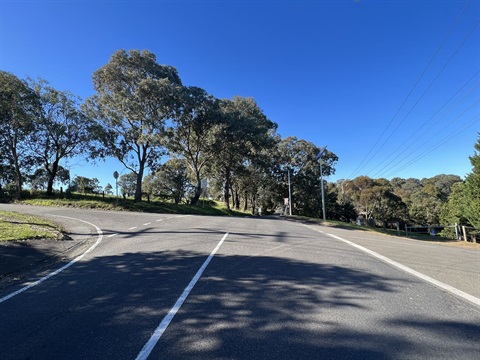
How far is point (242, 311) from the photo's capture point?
12.1ft

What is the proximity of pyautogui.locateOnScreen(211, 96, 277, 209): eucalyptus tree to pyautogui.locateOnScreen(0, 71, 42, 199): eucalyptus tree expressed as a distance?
62.4ft

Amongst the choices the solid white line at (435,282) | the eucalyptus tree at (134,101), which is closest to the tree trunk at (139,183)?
the eucalyptus tree at (134,101)

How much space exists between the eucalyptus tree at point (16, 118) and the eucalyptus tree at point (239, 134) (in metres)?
19.0

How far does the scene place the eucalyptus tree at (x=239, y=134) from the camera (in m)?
31.4

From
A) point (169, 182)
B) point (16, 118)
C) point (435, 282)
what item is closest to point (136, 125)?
point (16, 118)

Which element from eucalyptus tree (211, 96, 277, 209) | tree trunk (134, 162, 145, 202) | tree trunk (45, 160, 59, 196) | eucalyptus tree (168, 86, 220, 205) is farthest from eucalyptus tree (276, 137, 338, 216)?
tree trunk (45, 160, 59, 196)

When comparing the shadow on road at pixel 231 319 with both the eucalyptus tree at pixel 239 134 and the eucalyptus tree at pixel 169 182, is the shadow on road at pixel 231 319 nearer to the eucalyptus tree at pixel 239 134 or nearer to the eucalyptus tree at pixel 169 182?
the eucalyptus tree at pixel 239 134

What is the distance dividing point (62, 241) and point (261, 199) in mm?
50843

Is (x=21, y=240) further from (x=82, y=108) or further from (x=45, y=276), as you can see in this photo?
(x=82, y=108)

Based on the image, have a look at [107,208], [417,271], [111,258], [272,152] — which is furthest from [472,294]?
[272,152]

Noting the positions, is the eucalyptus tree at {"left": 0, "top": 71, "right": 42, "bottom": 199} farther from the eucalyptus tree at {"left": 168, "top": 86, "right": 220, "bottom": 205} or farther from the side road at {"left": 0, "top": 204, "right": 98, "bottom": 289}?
the side road at {"left": 0, "top": 204, "right": 98, "bottom": 289}

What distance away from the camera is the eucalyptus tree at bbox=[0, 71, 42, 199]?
26047 millimetres

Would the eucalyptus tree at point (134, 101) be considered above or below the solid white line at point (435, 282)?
above

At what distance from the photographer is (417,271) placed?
19.5 feet
